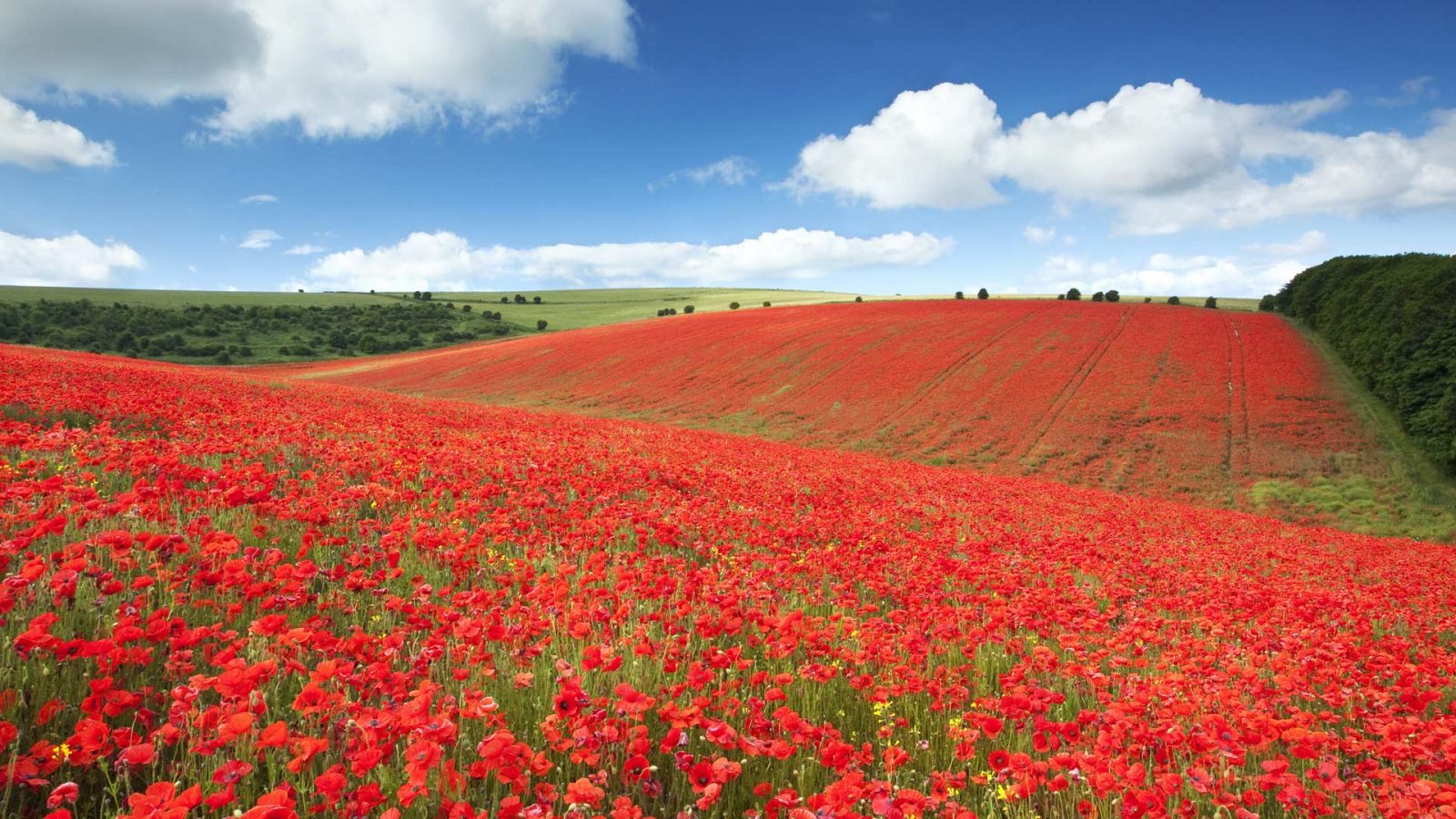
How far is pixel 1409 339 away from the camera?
33.6 m

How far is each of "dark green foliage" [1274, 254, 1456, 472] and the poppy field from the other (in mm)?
25859

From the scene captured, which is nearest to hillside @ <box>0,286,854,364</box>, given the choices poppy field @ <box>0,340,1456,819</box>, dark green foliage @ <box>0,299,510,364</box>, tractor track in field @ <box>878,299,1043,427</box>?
dark green foliage @ <box>0,299,510,364</box>

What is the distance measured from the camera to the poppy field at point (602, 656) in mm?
2969

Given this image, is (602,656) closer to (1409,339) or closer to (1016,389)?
(1016,389)

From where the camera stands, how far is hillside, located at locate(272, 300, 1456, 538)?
30031 millimetres

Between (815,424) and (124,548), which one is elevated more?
(124,548)

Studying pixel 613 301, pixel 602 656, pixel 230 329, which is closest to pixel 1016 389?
pixel 602 656

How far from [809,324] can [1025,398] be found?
82.9ft

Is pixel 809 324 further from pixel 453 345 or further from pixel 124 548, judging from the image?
pixel 124 548

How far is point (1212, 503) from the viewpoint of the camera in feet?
90.9

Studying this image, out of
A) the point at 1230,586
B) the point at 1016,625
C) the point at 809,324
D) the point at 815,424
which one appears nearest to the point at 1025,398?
the point at 815,424

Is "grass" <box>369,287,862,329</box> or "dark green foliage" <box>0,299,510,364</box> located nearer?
"dark green foliage" <box>0,299,510,364</box>

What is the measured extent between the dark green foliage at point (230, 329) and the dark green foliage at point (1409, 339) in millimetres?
88555

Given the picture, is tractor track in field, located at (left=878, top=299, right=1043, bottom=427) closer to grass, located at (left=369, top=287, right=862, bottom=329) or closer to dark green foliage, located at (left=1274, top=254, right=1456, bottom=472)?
dark green foliage, located at (left=1274, top=254, right=1456, bottom=472)
